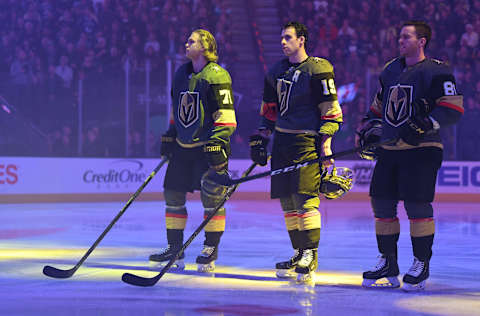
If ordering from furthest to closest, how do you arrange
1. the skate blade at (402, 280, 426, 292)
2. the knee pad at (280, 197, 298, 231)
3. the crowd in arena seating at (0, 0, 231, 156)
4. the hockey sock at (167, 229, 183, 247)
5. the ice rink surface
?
1. the crowd in arena seating at (0, 0, 231, 156)
2. the hockey sock at (167, 229, 183, 247)
3. the knee pad at (280, 197, 298, 231)
4. the skate blade at (402, 280, 426, 292)
5. the ice rink surface

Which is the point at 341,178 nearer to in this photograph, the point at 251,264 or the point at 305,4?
the point at 251,264

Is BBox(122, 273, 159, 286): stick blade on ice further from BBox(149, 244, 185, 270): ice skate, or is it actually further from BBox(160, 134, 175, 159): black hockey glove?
BBox(160, 134, 175, 159): black hockey glove

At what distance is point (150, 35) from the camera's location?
1452 cm

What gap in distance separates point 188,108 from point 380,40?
35.5ft

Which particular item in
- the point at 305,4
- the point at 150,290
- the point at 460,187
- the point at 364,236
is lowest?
the point at 460,187

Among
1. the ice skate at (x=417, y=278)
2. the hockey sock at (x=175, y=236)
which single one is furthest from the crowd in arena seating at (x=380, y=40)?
the ice skate at (x=417, y=278)

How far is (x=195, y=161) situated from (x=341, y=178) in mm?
1015

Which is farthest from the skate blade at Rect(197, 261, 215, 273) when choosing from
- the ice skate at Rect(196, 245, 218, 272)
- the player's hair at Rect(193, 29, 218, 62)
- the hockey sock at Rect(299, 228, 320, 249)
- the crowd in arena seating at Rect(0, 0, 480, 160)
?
the crowd in arena seating at Rect(0, 0, 480, 160)

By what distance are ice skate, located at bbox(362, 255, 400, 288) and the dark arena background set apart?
0.09 metres

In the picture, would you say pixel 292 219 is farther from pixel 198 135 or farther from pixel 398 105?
pixel 398 105

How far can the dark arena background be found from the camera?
4.22 m

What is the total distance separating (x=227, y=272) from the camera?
507cm

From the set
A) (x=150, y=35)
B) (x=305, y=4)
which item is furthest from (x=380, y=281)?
(x=305, y=4)

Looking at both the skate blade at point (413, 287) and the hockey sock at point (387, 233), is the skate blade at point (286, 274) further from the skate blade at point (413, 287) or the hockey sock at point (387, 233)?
the skate blade at point (413, 287)
